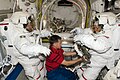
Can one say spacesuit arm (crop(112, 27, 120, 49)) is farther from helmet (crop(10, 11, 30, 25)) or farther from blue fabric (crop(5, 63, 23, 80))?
blue fabric (crop(5, 63, 23, 80))

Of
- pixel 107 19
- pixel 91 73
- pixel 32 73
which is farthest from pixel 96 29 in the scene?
pixel 32 73

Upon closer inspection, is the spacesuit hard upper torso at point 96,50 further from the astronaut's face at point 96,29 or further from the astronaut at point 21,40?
the astronaut at point 21,40

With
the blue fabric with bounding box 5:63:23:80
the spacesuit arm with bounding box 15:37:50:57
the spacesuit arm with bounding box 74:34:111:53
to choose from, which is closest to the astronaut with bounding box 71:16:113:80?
the spacesuit arm with bounding box 74:34:111:53

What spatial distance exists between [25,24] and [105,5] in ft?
4.58

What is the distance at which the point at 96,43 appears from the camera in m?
2.12

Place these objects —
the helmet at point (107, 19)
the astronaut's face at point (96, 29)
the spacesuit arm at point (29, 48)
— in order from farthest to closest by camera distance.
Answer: the astronaut's face at point (96, 29) → the helmet at point (107, 19) → the spacesuit arm at point (29, 48)

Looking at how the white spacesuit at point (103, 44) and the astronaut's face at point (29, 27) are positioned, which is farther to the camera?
the astronaut's face at point (29, 27)

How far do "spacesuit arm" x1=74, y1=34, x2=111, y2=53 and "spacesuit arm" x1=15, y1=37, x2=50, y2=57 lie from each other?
41 cm

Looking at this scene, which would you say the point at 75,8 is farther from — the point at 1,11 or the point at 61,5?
the point at 1,11

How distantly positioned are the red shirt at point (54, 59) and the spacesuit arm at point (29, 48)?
0.24m

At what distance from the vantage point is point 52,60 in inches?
94.1

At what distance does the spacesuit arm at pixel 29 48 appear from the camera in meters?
2.11

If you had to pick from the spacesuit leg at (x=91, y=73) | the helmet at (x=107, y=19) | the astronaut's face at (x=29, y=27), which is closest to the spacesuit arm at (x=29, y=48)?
the astronaut's face at (x=29, y=27)

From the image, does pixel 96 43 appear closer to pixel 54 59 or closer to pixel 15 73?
pixel 54 59
